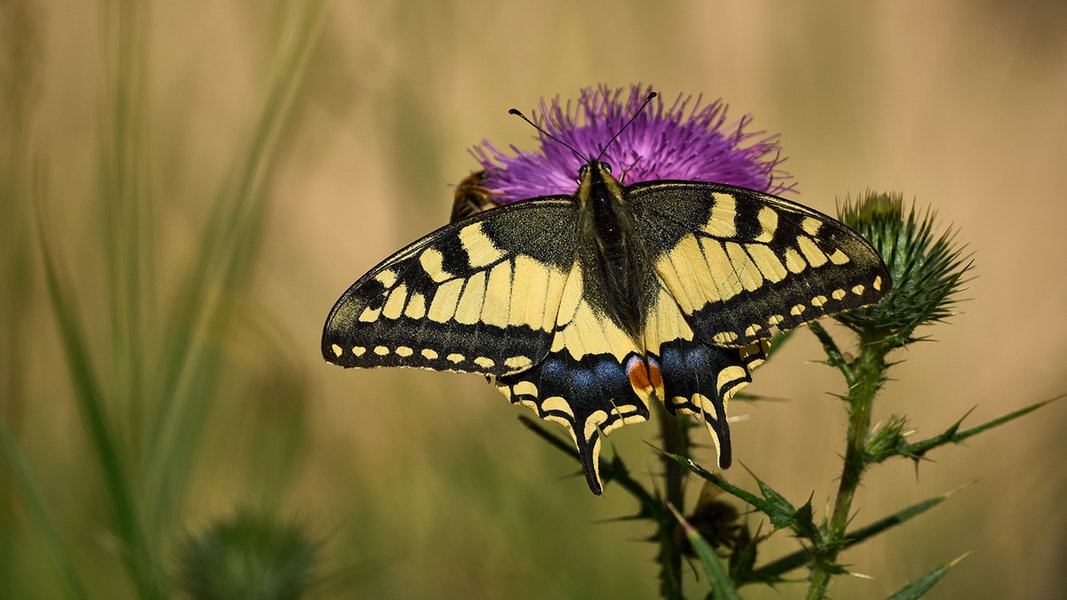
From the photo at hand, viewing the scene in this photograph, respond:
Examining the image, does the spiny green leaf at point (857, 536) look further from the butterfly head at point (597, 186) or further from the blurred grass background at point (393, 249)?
the butterfly head at point (597, 186)

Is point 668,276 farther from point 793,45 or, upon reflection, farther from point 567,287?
point 793,45

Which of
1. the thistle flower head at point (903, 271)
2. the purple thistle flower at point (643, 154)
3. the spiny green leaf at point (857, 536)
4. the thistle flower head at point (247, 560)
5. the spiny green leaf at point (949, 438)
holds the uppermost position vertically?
the purple thistle flower at point (643, 154)

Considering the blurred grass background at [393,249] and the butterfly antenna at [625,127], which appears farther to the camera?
the blurred grass background at [393,249]

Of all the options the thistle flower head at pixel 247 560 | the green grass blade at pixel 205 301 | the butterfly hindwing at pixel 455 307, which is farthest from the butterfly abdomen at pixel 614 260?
the thistle flower head at pixel 247 560

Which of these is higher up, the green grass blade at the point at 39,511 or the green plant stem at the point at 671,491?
the green grass blade at the point at 39,511

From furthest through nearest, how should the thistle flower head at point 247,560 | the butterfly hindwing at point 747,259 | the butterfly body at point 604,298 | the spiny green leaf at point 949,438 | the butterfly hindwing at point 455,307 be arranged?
the thistle flower head at point 247,560
the butterfly hindwing at point 455,307
the butterfly body at point 604,298
the butterfly hindwing at point 747,259
the spiny green leaf at point 949,438

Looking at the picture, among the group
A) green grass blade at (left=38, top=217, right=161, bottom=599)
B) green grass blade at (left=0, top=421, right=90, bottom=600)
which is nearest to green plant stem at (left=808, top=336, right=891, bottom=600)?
green grass blade at (left=38, top=217, right=161, bottom=599)

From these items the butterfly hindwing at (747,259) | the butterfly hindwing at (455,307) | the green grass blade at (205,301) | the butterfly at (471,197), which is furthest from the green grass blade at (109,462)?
the butterfly hindwing at (747,259)

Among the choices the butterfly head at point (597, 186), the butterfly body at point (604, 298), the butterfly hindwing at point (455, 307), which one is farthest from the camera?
the butterfly head at point (597, 186)
